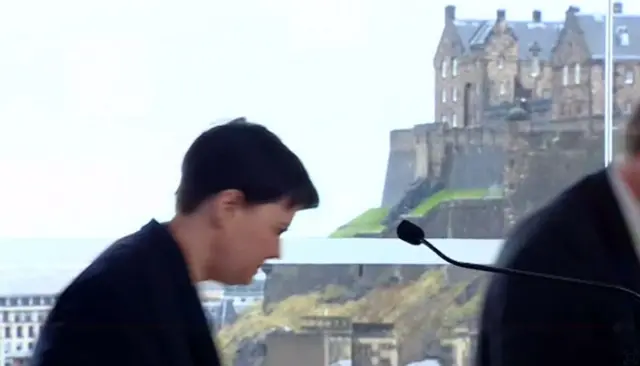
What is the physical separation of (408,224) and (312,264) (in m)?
1.37

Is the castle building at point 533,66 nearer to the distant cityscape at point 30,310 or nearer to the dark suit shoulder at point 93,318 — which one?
the distant cityscape at point 30,310

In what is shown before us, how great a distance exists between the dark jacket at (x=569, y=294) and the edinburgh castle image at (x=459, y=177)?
1093 millimetres

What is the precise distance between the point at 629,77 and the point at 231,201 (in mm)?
1663

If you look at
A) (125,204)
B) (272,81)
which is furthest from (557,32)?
(125,204)

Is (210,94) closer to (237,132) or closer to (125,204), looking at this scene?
(125,204)

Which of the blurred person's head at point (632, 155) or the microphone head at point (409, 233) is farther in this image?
the blurred person's head at point (632, 155)

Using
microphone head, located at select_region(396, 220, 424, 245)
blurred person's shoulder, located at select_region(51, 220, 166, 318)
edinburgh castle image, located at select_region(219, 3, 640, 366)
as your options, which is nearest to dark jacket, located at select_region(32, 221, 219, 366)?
blurred person's shoulder, located at select_region(51, 220, 166, 318)

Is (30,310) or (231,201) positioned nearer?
(231,201)

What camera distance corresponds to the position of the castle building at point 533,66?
275cm

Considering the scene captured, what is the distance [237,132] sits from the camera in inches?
58.1

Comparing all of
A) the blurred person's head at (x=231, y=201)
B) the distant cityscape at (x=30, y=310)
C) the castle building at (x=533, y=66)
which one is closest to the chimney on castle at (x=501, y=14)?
the castle building at (x=533, y=66)

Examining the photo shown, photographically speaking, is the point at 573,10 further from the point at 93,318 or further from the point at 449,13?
the point at 93,318

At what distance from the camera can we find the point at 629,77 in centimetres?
279

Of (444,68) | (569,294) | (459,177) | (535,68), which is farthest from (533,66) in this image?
(569,294)
